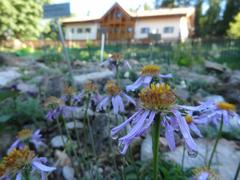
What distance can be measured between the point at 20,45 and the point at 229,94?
2657 centimetres

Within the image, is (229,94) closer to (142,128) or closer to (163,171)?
(163,171)

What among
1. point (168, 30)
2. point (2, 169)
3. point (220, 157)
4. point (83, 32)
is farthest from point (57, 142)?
point (83, 32)

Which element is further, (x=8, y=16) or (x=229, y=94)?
(x=8, y=16)

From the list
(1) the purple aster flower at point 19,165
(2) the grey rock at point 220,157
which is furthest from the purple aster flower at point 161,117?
(2) the grey rock at point 220,157

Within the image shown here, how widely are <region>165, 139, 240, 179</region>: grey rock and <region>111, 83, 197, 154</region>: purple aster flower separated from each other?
1158 mm

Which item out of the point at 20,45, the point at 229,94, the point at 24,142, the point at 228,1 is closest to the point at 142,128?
the point at 24,142

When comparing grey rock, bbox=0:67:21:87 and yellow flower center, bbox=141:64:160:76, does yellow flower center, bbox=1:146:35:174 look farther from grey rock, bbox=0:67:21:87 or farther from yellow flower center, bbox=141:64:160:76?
grey rock, bbox=0:67:21:87

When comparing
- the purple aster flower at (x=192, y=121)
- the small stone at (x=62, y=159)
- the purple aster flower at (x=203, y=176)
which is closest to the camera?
the purple aster flower at (x=203, y=176)

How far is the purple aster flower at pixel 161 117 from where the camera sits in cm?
85

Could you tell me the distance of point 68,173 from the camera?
245cm

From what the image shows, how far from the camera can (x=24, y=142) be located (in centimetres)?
200

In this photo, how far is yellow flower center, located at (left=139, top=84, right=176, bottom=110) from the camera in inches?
36.0

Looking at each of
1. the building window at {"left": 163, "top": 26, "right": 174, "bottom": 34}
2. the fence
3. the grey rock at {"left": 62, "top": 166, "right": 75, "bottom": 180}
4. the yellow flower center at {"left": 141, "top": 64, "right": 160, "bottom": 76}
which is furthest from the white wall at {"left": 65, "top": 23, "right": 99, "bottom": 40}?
the yellow flower center at {"left": 141, "top": 64, "right": 160, "bottom": 76}

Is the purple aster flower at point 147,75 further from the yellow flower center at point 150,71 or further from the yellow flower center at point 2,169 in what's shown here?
the yellow flower center at point 2,169
